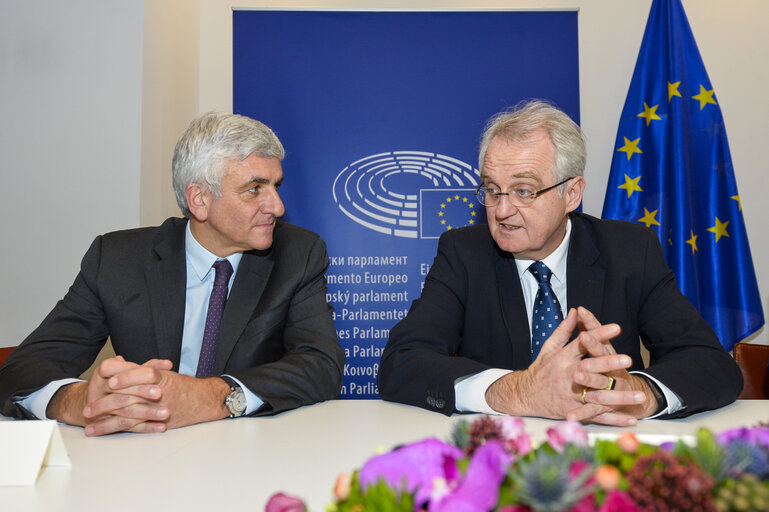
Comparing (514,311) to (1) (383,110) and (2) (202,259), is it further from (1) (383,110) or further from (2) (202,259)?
(1) (383,110)

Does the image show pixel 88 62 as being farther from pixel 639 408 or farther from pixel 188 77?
pixel 639 408

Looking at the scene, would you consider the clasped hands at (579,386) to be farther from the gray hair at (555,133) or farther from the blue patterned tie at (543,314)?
the gray hair at (555,133)

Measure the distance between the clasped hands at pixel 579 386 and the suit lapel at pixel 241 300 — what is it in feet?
3.04

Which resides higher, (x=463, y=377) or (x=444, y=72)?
(x=444, y=72)

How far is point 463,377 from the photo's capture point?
1.86 meters

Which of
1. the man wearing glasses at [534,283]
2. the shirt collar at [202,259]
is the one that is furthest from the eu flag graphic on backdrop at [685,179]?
the shirt collar at [202,259]

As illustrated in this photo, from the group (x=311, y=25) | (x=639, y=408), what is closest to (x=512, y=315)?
(x=639, y=408)

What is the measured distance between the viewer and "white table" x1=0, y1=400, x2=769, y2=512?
3.61ft

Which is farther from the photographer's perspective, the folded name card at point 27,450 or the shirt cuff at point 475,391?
the shirt cuff at point 475,391

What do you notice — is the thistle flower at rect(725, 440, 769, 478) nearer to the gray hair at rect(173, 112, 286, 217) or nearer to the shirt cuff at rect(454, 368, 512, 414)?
the shirt cuff at rect(454, 368, 512, 414)

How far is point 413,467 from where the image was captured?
542 mm

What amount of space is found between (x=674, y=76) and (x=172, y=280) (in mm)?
3234

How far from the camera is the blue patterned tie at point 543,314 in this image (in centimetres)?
228

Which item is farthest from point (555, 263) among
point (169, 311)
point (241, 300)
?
point (169, 311)
